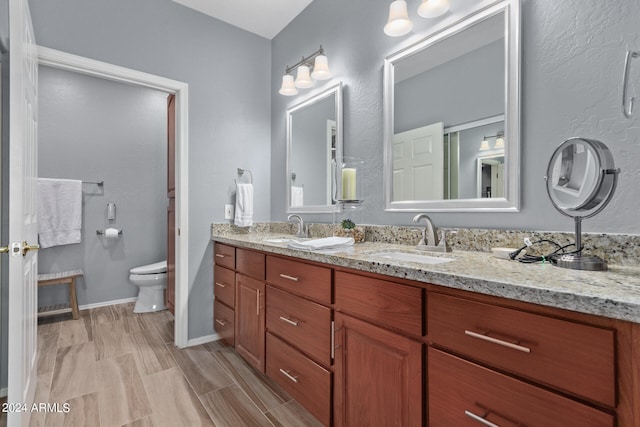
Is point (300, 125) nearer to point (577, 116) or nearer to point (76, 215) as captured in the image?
point (577, 116)

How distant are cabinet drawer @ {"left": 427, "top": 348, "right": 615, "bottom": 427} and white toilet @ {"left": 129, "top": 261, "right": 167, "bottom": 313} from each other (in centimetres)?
295

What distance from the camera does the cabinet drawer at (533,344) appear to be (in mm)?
598

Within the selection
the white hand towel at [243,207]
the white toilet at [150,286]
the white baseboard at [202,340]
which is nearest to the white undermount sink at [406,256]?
the white hand towel at [243,207]

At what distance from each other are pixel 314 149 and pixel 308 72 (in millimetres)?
553

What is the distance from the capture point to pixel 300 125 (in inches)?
97.5

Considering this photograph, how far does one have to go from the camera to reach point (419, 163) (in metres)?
1.62

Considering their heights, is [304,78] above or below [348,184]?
above

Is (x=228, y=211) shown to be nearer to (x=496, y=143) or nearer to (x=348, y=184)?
(x=348, y=184)

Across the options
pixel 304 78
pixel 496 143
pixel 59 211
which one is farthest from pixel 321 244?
pixel 59 211

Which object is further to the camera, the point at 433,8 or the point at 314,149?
A: the point at 314,149

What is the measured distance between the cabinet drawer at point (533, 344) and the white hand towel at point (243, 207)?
6.14ft

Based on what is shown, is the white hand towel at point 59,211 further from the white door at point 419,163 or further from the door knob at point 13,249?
the white door at point 419,163

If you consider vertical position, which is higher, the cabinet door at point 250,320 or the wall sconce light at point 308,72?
the wall sconce light at point 308,72

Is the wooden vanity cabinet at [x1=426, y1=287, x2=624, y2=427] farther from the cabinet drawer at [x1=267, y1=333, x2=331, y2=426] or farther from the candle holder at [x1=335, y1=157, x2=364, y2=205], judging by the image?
the candle holder at [x1=335, y1=157, x2=364, y2=205]
